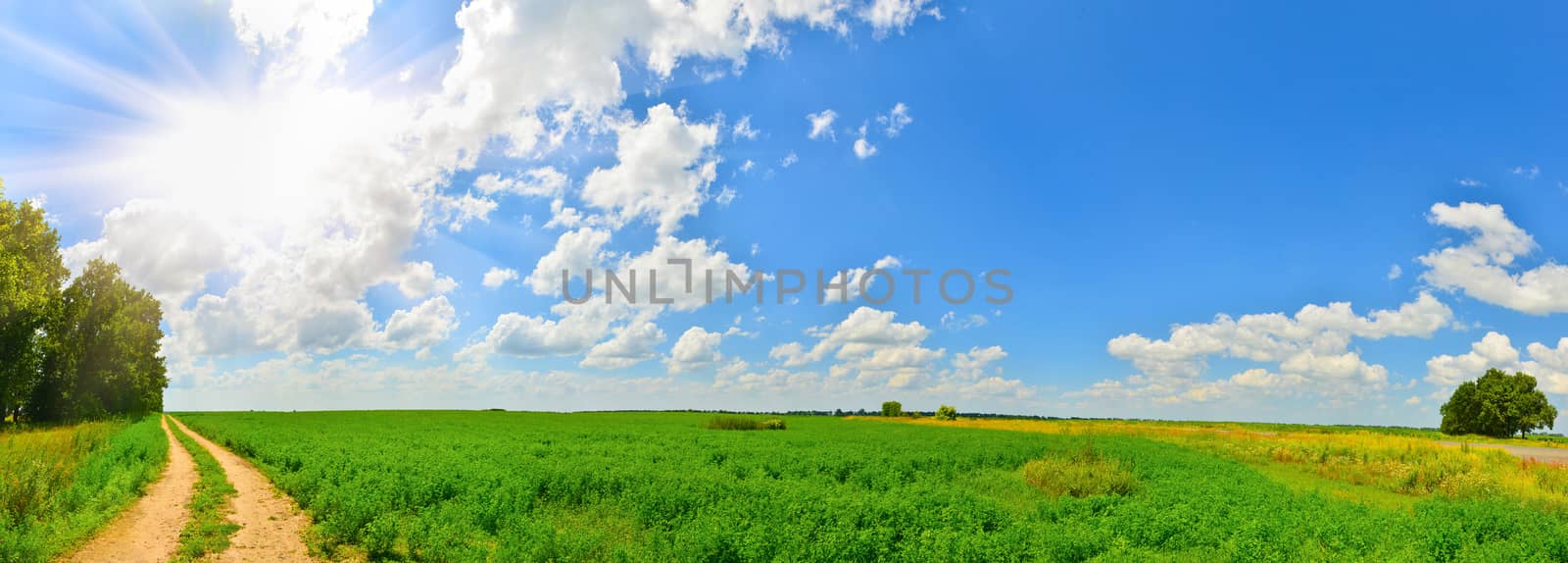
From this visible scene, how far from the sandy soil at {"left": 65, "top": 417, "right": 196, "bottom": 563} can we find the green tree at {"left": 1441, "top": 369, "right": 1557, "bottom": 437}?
126986 mm

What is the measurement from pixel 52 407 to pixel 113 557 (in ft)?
216

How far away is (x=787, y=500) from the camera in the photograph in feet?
59.2

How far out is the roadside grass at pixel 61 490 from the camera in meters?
14.4

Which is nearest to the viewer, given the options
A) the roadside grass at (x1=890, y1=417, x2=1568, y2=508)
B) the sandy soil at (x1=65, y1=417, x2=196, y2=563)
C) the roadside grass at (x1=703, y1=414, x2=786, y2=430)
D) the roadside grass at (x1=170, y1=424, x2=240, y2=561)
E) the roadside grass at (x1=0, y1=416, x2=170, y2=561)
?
the roadside grass at (x1=0, y1=416, x2=170, y2=561)

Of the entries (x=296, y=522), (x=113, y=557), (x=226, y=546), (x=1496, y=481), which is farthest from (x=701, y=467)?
(x=1496, y=481)

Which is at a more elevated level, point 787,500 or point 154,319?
point 154,319

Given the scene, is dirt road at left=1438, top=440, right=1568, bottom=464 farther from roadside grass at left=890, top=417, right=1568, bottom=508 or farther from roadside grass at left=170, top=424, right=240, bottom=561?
roadside grass at left=170, top=424, right=240, bottom=561

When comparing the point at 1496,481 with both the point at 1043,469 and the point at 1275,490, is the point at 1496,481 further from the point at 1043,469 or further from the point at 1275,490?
the point at 1043,469

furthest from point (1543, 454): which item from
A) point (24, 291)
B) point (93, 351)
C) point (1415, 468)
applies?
point (93, 351)

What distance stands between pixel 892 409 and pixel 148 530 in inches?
5208

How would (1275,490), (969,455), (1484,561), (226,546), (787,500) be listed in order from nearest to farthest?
(1484,561) < (226,546) < (787,500) < (1275,490) < (969,455)

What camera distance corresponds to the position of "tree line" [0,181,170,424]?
40.6 m

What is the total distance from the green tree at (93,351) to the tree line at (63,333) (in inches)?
2.7

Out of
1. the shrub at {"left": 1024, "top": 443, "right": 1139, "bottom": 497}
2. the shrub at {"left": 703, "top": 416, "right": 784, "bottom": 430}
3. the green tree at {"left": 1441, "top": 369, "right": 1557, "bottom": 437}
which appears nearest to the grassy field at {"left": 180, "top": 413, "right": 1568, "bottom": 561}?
the shrub at {"left": 1024, "top": 443, "right": 1139, "bottom": 497}
